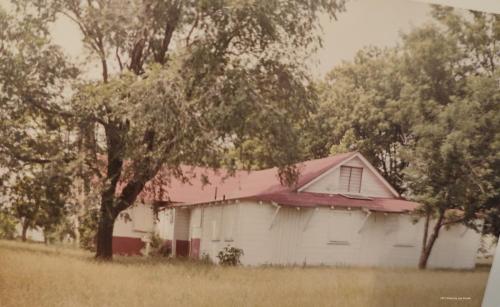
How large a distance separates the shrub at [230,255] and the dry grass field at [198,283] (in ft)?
0.14

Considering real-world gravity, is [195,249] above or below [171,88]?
below

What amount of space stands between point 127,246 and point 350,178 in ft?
4.61

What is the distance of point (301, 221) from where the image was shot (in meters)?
3.79

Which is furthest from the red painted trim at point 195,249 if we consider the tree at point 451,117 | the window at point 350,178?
the tree at point 451,117

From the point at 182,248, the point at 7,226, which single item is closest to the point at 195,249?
the point at 182,248

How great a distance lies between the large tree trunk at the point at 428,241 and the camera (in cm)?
409

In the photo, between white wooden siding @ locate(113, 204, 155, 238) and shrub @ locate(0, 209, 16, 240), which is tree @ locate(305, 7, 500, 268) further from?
shrub @ locate(0, 209, 16, 240)

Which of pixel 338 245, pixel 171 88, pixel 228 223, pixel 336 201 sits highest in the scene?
pixel 171 88

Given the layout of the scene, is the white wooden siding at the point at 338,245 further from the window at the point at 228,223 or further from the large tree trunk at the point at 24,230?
the large tree trunk at the point at 24,230

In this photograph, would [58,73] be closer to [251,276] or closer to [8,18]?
[8,18]

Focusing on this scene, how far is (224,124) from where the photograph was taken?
11.2 ft

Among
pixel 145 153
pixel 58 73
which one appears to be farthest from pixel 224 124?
pixel 58 73

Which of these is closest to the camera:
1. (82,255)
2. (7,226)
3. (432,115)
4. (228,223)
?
(7,226)

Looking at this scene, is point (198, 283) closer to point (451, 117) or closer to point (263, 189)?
point (263, 189)
